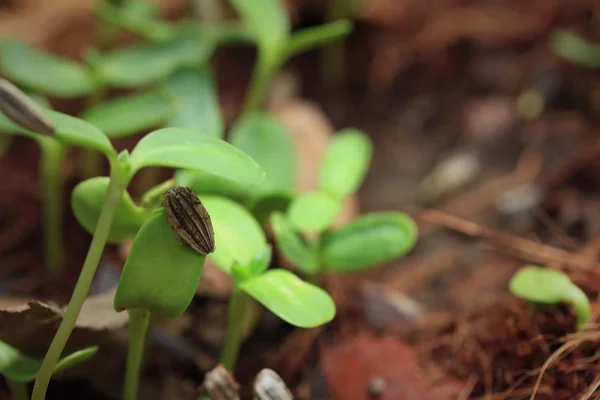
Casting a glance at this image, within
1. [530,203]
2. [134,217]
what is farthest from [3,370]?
[530,203]

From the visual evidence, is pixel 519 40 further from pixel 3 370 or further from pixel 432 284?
pixel 3 370

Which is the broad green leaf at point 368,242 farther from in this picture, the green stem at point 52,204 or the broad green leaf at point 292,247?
the green stem at point 52,204

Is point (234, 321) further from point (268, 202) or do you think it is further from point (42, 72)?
point (42, 72)

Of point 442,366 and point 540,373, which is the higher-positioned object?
point 540,373

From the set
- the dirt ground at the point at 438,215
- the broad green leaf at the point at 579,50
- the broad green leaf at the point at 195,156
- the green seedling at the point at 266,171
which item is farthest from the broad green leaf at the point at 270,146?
the broad green leaf at the point at 579,50

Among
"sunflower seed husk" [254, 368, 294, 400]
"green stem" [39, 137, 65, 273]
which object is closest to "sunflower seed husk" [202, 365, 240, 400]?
"sunflower seed husk" [254, 368, 294, 400]

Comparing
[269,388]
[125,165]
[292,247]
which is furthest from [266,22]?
[269,388]

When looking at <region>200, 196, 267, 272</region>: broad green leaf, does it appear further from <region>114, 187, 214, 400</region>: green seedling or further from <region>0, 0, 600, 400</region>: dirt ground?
<region>0, 0, 600, 400</region>: dirt ground

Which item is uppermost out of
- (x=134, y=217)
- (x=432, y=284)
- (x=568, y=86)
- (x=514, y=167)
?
(x=134, y=217)
